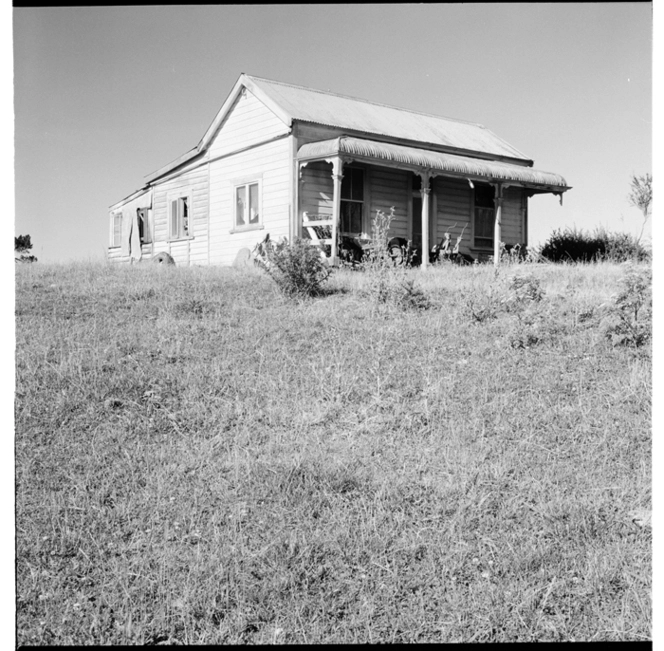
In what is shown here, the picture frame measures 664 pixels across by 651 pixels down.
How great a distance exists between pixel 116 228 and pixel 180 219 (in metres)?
6.54

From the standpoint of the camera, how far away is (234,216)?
18125mm

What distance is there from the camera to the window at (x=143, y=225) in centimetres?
2264

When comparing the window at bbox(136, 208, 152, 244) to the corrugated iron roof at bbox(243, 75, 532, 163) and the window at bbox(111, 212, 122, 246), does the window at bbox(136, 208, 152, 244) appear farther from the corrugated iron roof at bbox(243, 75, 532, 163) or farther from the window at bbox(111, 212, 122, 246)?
the corrugated iron roof at bbox(243, 75, 532, 163)

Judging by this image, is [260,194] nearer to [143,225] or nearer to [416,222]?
[416,222]

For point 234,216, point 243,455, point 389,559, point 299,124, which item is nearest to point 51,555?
point 243,455

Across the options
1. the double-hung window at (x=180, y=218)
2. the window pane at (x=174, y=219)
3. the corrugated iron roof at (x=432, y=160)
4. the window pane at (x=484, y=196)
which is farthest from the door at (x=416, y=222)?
the window pane at (x=174, y=219)

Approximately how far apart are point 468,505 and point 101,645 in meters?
2.49

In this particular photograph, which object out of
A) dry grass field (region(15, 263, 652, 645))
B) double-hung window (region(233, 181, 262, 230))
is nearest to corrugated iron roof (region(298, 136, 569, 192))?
double-hung window (region(233, 181, 262, 230))

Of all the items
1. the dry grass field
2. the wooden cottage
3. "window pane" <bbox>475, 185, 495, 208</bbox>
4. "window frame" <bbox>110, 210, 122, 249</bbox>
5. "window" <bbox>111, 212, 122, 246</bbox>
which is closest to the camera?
the dry grass field

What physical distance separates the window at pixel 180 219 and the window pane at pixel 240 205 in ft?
8.11

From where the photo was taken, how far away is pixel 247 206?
1775cm

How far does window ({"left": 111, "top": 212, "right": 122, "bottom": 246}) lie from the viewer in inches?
1013

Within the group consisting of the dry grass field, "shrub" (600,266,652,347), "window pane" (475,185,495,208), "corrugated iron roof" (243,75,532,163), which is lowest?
the dry grass field

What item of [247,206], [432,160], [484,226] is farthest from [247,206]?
[484,226]
